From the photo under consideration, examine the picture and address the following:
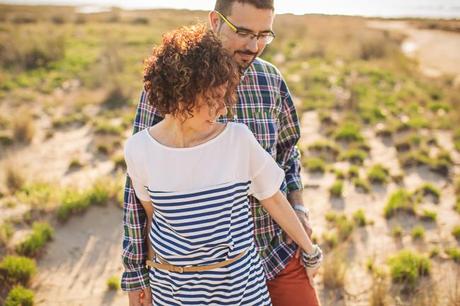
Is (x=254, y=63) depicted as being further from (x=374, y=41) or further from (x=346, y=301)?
(x=374, y=41)

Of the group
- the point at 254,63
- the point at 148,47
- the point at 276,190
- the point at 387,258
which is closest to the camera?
Answer: the point at 276,190

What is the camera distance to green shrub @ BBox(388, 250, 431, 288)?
3943 millimetres

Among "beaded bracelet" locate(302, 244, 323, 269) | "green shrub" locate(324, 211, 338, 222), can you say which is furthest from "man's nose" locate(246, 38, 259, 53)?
"green shrub" locate(324, 211, 338, 222)

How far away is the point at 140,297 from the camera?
191cm

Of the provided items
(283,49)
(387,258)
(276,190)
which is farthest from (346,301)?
(283,49)

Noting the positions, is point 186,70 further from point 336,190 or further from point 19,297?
point 336,190

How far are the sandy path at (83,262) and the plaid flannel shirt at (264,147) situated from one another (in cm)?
223

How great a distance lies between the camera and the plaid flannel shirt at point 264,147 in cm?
188

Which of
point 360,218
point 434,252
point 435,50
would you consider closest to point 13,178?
point 360,218

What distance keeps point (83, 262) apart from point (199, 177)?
3.33m

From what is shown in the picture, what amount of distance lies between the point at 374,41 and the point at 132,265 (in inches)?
682

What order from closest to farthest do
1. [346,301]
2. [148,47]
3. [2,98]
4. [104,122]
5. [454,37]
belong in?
1. [346,301]
2. [104,122]
3. [2,98]
4. [148,47]
5. [454,37]

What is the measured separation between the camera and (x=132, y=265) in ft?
6.15

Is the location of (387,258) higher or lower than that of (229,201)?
lower
